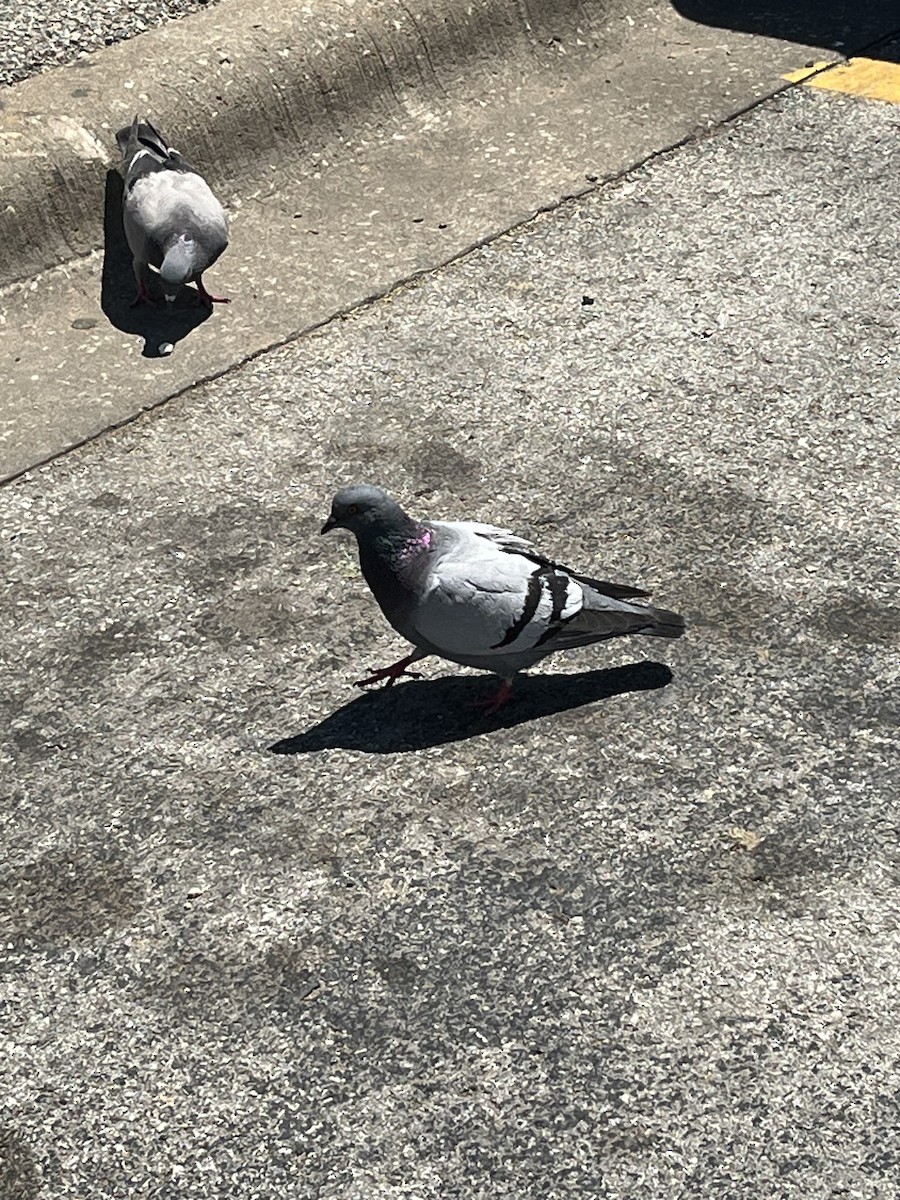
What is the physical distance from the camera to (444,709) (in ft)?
16.0

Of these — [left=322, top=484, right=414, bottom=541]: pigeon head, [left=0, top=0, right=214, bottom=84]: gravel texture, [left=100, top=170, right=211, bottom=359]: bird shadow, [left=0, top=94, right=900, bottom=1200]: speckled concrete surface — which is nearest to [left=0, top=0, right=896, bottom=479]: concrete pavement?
[left=100, top=170, right=211, bottom=359]: bird shadow

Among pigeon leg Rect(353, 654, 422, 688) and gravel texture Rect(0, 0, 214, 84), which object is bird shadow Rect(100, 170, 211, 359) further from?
pigeon leg Rect(353, 654, 422, 688)

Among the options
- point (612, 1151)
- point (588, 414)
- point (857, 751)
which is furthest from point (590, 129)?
point (612, 1151)

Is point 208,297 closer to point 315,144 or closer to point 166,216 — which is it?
point 166,216

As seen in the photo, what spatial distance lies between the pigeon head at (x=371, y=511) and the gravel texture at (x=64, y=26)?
412 cm

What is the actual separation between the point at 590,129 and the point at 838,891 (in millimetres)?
5000

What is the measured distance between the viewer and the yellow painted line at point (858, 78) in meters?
8.30

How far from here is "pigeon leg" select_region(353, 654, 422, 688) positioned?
487cm

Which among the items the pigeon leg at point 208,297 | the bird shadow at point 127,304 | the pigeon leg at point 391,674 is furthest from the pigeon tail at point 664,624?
the pigeon leg at point 208,297

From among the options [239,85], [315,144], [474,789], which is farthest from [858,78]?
[474,789]

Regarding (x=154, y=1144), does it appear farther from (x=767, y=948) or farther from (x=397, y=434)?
(x=397, y=434)

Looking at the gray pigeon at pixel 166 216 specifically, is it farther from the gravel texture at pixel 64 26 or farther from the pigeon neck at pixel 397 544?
the pigeon neck at pixel 397 544

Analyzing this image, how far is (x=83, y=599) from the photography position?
5.40 metres

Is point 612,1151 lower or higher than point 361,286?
lower
